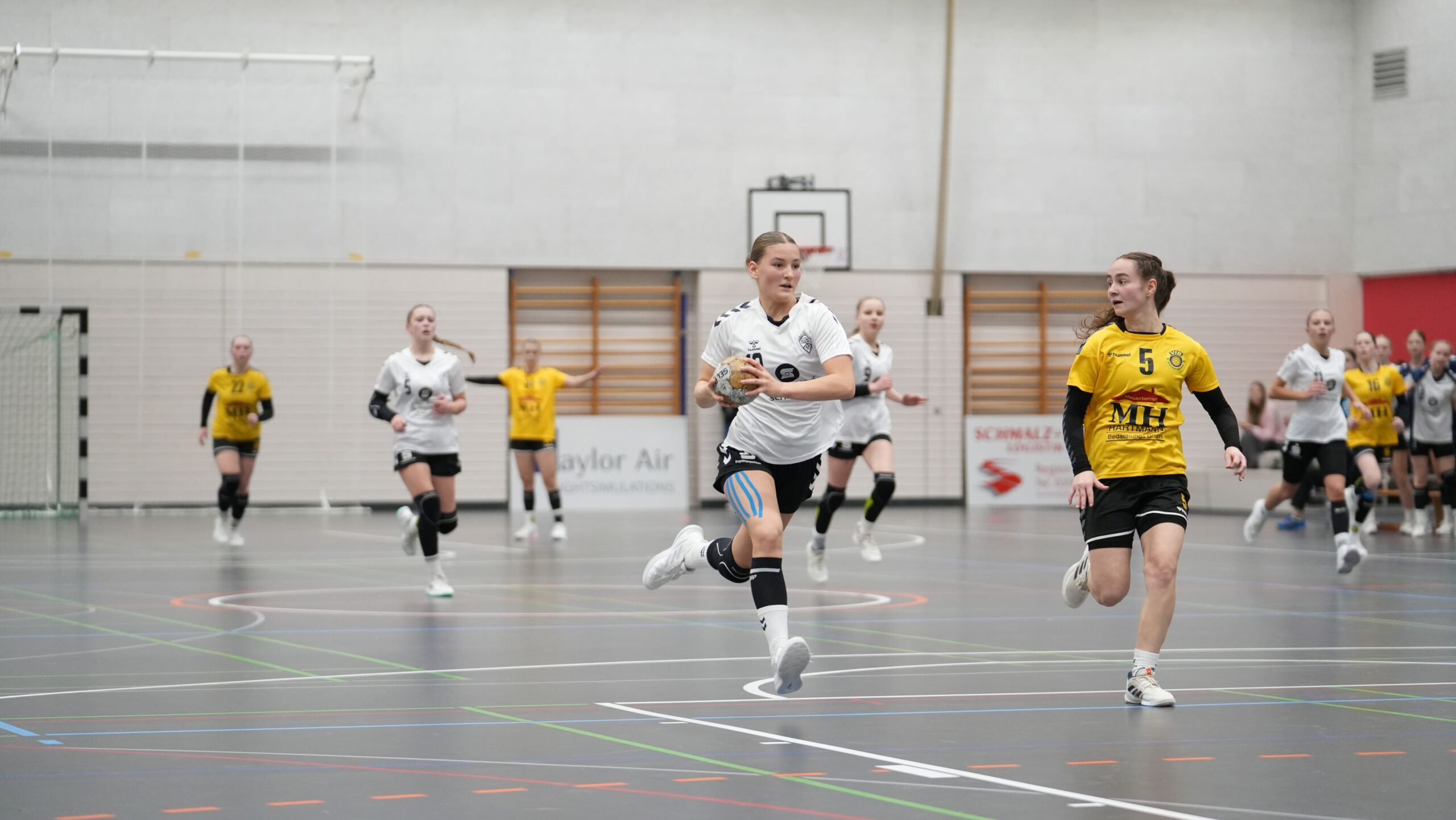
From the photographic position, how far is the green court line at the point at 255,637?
7699 millimetres

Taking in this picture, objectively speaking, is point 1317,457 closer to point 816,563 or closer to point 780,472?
point 816,563

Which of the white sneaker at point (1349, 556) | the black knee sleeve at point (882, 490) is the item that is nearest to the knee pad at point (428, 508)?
the black knee sleeve at point (882, 490)

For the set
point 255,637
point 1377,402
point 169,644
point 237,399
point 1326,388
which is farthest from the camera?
point 237,399

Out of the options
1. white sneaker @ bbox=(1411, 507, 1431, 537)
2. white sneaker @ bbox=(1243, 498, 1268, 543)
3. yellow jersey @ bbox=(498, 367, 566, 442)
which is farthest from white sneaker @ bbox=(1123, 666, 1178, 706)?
white sneaker @ bbox=(1411, 507, 1431, 537)

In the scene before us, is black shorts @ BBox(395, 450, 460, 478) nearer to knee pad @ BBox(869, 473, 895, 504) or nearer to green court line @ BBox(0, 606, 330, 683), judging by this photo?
green court line @ BBox(0, 606, 330, 683)

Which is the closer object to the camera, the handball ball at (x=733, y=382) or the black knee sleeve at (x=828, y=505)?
the handball ball at (x=733, y=382)

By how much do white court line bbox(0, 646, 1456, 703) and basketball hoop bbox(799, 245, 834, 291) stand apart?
53.9ft

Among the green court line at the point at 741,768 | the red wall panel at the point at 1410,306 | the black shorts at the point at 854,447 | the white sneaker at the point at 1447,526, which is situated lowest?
the white sneaker at the point at 1447,526

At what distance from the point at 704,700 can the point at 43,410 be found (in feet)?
62.3

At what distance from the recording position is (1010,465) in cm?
2644

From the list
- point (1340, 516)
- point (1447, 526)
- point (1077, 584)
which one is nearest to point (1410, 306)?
point (1447, 526)

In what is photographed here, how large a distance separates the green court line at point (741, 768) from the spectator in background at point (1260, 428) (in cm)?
1957

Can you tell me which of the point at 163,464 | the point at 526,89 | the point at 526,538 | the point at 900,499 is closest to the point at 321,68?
the point at 526,89

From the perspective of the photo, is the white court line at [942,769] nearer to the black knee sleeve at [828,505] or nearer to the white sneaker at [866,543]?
the black knee sleeve at [828,505]
